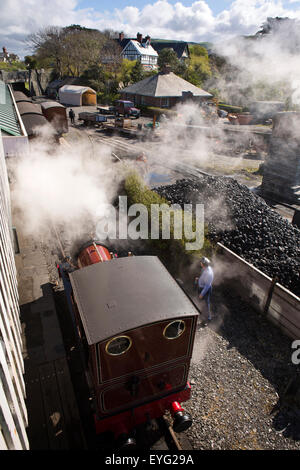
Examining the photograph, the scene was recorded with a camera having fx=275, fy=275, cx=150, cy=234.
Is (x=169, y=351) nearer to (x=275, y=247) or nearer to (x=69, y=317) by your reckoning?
(x=69, y=317)

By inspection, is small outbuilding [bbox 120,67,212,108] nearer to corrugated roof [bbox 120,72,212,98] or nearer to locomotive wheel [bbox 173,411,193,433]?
corrugated roof [bbox 120,72,212,98]

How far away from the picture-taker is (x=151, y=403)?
4223 millimetres

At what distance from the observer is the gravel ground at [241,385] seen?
442cm

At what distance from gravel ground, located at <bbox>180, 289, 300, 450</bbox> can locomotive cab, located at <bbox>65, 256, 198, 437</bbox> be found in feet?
2.09

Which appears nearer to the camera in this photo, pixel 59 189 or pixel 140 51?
pixel 59 189

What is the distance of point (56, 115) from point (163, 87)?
53.3 ft

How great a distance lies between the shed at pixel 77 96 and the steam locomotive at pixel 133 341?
38732 mm

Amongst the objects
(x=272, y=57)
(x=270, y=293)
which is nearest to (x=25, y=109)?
(x=272, y=57)

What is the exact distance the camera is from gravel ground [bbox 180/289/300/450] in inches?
174

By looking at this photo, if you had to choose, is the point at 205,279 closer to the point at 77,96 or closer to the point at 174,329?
the point at 174,329

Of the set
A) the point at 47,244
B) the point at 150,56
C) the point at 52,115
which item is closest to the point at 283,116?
the point at 47,244

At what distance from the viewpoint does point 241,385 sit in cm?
516

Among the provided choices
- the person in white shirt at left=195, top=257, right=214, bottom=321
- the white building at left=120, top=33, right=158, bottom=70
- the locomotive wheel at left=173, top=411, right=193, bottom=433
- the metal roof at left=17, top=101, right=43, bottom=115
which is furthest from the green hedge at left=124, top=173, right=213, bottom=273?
the white building at left=120, top=33, right=158, bottom=70
